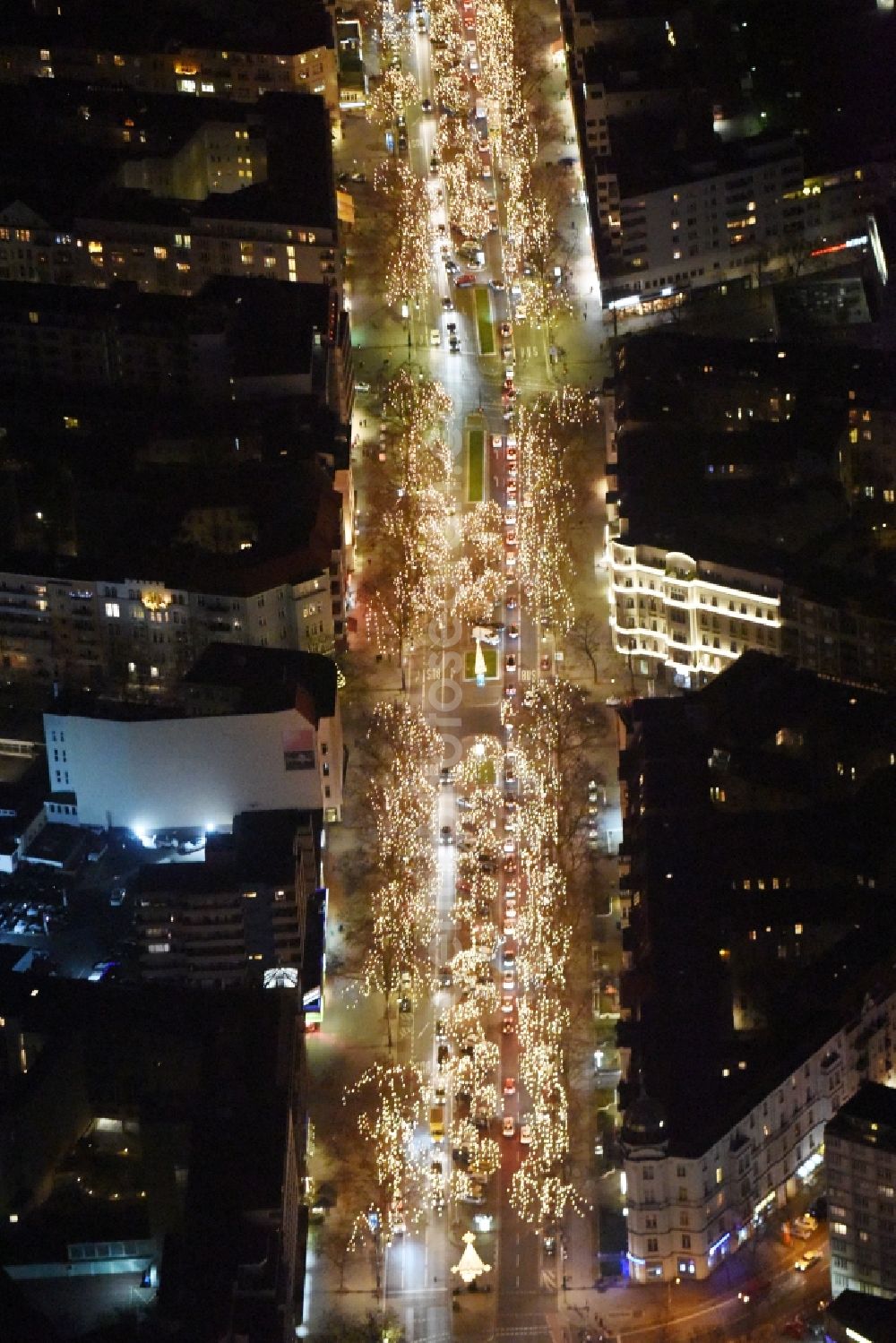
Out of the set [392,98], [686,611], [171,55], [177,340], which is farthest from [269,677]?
[392,98]

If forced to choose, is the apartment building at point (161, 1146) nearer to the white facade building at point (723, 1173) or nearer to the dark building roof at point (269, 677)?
the white facade building at point (723, 1173)

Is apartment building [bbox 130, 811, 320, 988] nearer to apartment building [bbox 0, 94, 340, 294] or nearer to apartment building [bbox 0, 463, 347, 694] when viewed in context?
apartment building [bbox 0, 463, 347, 694]

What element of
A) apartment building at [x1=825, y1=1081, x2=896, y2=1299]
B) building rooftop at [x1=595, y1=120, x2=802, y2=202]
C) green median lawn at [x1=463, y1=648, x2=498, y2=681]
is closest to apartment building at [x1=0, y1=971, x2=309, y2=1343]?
apartment building at [x1=825, y1=1081, x2=896, y2=1299]

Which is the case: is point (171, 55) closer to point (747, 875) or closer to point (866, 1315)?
point (747, 875)

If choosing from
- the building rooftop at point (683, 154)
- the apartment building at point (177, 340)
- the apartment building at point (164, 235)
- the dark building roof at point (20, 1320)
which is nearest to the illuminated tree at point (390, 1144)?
the dark building roof at point (20, 1320)

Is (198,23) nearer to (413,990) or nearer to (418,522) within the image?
(418,522)
